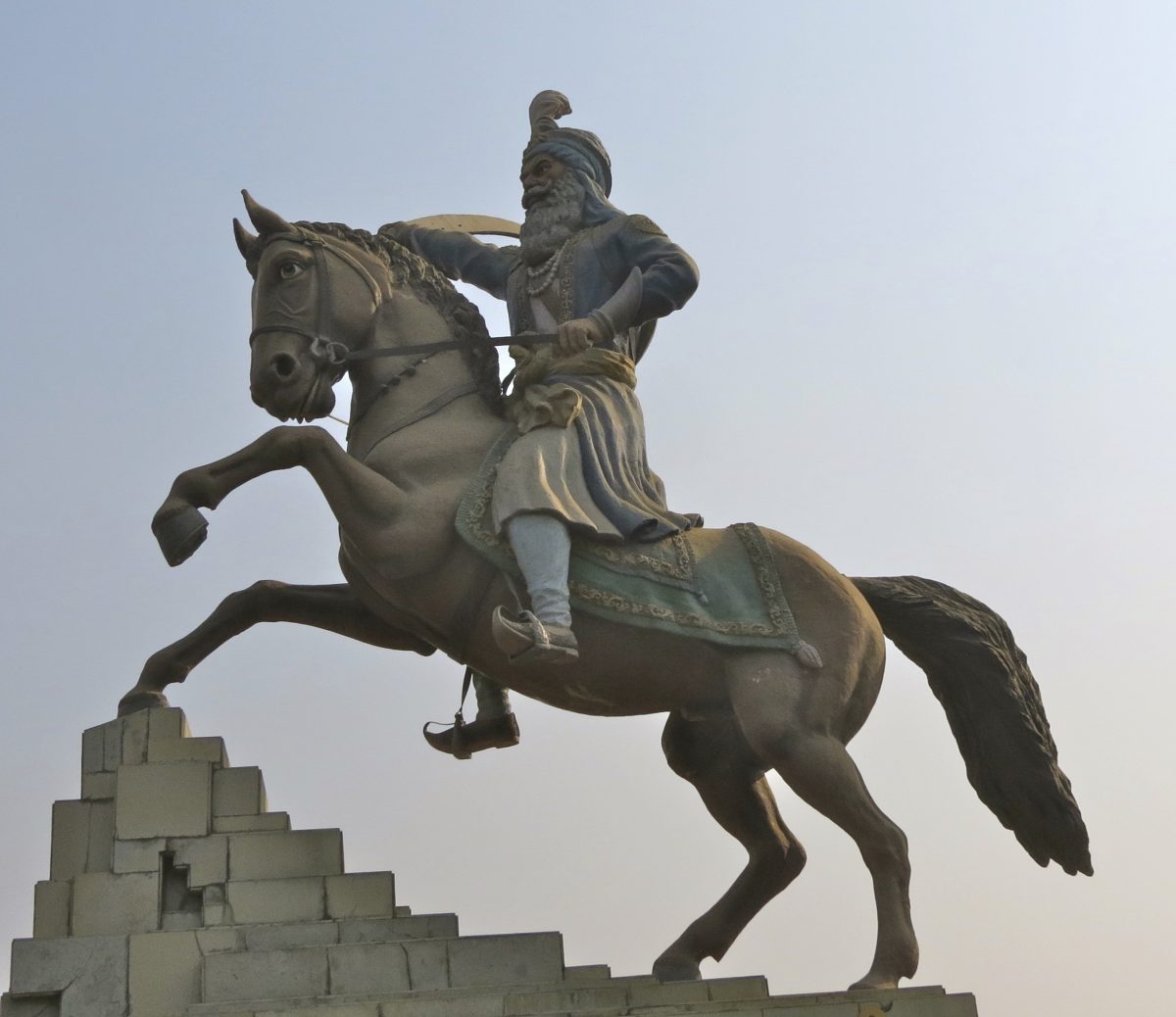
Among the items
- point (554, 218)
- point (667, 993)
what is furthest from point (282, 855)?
point (554, 218)

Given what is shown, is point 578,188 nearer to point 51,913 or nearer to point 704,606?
point 704,606

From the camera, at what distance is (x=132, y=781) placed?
8750mm

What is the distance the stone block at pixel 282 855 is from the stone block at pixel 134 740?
1.86 feet

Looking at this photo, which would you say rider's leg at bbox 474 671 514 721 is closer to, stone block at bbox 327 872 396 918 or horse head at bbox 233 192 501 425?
stone block at bbox 327 872 396 918

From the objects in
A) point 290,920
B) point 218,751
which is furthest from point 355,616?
point 290,920

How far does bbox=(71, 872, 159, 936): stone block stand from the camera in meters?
8.43

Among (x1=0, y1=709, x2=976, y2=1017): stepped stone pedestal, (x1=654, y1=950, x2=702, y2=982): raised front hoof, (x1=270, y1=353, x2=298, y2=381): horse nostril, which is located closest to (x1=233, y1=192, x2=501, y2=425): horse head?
(x1=270, y1=353, x2=298, y2=381): horse nostril

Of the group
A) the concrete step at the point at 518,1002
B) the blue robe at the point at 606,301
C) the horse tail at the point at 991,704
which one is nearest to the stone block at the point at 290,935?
the concrete step at the point at 518,1002

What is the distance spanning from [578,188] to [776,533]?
1.86 m

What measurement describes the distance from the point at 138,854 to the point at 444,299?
2706 millimetres

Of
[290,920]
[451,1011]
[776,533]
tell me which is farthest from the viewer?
[776,533]

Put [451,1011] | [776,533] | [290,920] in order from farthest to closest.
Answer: [776,533], [290,920], [451,1011]

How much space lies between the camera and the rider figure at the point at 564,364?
8406 mm

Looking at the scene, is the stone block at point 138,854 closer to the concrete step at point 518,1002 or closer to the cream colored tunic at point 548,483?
the concrete step at point 518,1002
